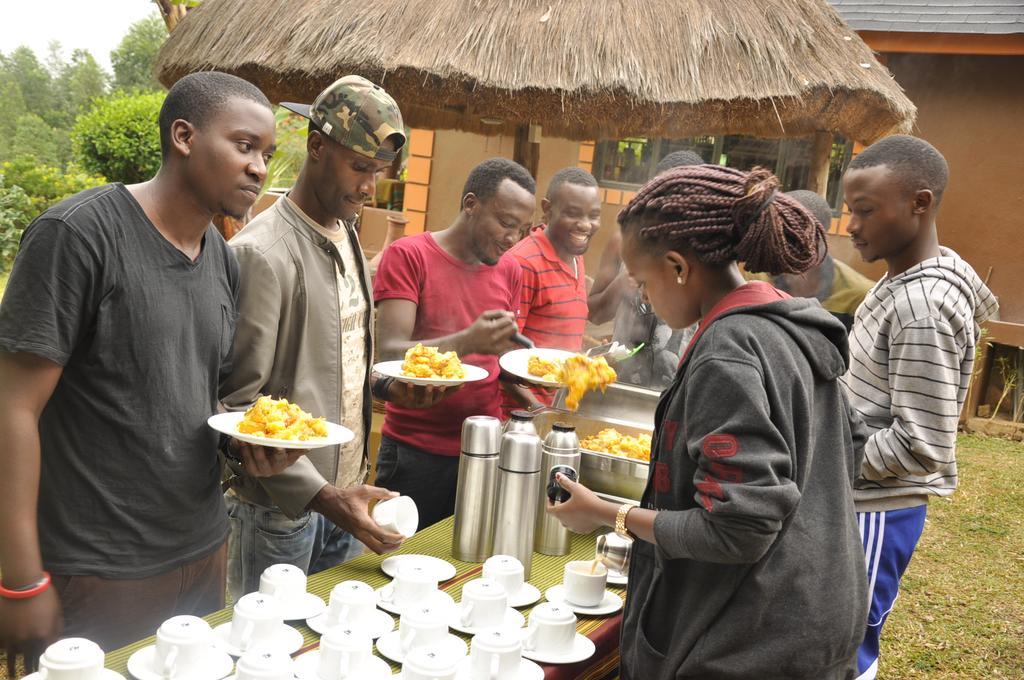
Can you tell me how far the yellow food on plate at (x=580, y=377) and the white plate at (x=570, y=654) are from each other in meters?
1.11

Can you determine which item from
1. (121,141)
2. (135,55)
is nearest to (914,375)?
(121,141)

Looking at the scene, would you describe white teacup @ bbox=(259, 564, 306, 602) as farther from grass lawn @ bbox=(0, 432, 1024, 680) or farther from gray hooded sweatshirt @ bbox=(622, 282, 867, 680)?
grass lawn @ bbox=(0, 432, 1024, 680)

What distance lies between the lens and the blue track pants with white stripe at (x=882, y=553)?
251 cm

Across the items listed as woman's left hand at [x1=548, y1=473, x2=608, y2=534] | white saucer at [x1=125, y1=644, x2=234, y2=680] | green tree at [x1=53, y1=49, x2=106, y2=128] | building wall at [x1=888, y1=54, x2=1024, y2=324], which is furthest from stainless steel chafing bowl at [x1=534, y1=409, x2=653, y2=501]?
green tree at [x1=53, y1=49, x2=106, y2=128]

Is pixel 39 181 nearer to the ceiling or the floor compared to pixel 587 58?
nearer to the floor

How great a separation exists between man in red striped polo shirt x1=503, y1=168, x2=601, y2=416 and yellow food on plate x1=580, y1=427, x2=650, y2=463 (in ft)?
3.08

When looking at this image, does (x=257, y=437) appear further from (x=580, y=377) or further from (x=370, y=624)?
(x=580, y=377)

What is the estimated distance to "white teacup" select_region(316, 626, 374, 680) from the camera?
4.86 feet

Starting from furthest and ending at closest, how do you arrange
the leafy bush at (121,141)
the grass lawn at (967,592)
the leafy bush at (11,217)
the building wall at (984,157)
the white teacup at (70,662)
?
1. the leafy bush at (121,141)
2. the leafy bush at (11,217)
3. the building wall at (984,157)
4. the grass lawn at (967,592)
5. the white teacup at (70,662)

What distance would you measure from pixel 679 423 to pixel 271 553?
1.21m

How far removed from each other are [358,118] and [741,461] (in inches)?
54.4

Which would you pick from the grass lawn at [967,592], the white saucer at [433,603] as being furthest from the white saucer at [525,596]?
the grass lawn at [967,592]

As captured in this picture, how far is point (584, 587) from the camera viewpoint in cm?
199

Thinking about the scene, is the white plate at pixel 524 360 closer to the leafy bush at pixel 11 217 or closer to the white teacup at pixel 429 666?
the white teacup at pixel 429 666
